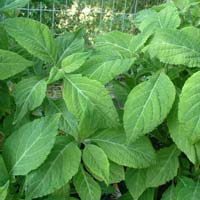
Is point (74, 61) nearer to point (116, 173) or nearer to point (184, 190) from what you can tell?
point (116, 173)

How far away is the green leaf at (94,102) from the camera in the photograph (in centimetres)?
116

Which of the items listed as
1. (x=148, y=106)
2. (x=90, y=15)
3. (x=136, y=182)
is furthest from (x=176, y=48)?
(x=90, y=15)

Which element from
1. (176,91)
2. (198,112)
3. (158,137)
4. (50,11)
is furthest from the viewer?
(50,11)

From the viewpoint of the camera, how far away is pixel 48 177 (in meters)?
1.17

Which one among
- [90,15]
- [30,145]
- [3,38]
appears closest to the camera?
[30,145]

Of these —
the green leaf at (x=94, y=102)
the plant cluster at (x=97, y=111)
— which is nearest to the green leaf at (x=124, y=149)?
the plant cluster at (x=97, y=111)

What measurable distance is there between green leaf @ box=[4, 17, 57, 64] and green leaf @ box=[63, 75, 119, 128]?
0.16 meters

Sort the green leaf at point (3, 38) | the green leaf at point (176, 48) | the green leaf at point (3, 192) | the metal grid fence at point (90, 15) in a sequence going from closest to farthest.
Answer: the green leaf at point (3, 192) → the green leaf at point (176, 48) → the green leaf at point (3, 38) → the metal grid fence at point (90, 15)

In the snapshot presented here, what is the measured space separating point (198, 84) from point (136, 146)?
25cm

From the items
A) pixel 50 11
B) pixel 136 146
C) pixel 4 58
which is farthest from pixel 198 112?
pixel 50 11

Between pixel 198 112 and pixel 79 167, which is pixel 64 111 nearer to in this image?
pixel 79 167

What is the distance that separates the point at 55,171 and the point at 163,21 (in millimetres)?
532

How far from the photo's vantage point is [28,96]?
121 cm

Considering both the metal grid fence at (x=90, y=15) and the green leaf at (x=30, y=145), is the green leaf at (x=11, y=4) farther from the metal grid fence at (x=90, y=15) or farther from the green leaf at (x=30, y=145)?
the metal grid fence at (x=90, y=15)
